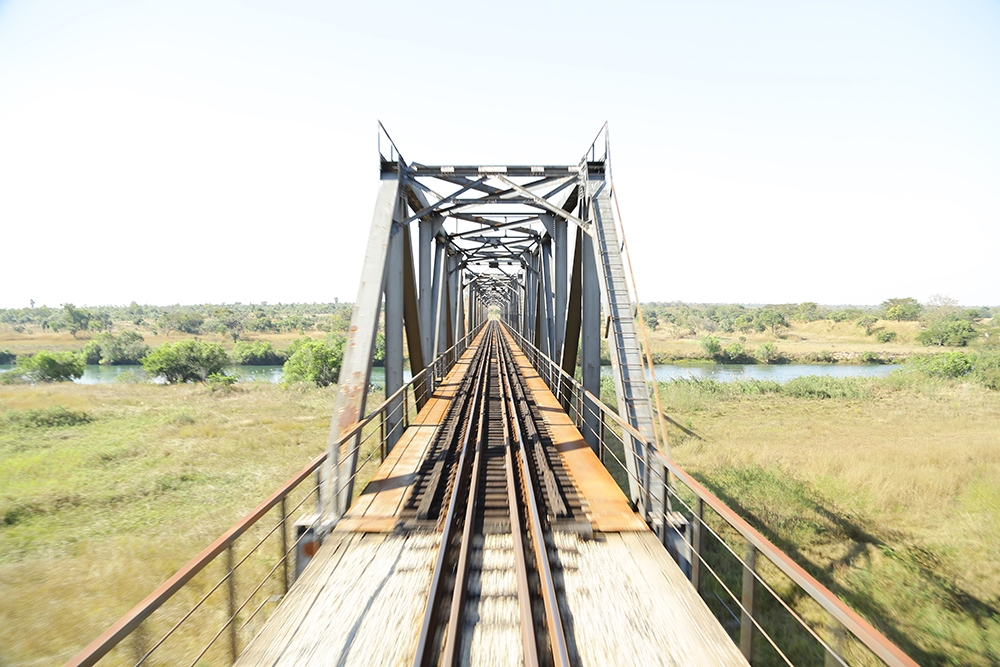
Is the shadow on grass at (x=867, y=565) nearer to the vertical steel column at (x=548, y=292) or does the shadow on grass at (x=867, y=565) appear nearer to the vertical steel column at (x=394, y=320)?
the vertical steel column at (x=548, y=292)

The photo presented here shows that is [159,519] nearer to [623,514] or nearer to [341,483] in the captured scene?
[341,483]

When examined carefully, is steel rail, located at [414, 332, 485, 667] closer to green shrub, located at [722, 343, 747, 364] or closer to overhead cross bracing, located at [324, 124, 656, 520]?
overhead cross bracing, located at [324, 124, 656, 520]

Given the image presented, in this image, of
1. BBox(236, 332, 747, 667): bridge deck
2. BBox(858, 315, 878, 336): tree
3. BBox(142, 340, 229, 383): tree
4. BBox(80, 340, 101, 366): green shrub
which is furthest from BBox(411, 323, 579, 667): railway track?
BBox(858, 315, 878, 336): tree

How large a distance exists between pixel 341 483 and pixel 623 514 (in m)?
3.35

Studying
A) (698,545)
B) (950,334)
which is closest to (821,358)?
(950,334)

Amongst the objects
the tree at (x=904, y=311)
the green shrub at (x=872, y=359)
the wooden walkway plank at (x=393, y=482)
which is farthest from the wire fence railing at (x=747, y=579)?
the tree at (x=904, y=311)

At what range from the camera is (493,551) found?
4.26 meters

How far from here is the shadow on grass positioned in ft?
17.7

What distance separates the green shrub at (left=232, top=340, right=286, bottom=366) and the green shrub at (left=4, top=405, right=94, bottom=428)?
37.4m

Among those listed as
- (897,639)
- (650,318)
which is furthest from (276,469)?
(650,318)

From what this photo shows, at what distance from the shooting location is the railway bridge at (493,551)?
9.70 feet

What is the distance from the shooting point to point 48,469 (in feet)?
41.4

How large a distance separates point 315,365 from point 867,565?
33.0 metres

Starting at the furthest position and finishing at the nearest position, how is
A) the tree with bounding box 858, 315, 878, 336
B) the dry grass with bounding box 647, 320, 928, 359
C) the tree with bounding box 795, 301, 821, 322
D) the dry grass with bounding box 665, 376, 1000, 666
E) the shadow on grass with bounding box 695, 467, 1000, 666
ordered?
the tree with bounding box 795, 301, 821, 322 < the tree with bounding box 858, 315, 878, 336 < the dry grass with bounding box 647, 320, 928, 359 < the dry grass with bounding box 665, 376, 1000, 666 < the shadow on grass with bounding box 695, 467, 1000, 666
